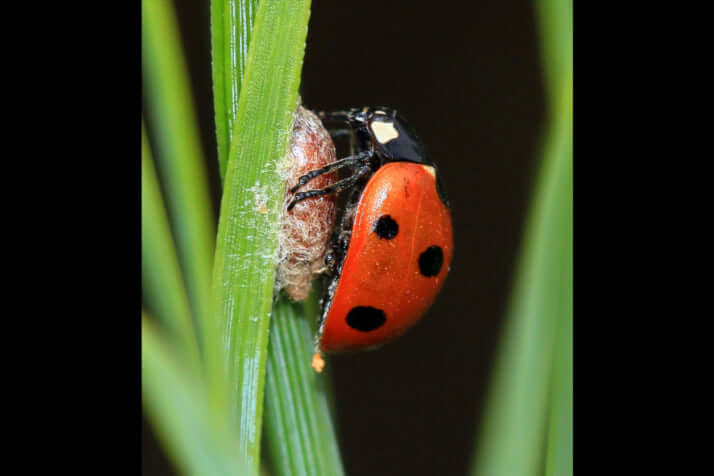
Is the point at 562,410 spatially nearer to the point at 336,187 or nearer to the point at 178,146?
the point at 336,187

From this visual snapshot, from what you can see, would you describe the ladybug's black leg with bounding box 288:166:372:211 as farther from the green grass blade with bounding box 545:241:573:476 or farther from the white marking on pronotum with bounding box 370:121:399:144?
the green grass blade with bounding box 545:241:573:476

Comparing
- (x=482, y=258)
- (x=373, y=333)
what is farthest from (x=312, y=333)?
(x=482, y=258)

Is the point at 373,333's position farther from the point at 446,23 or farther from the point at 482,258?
the point at 446,23

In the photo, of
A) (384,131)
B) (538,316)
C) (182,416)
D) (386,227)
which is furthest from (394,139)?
(182,416)

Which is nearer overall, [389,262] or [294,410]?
[294,410]

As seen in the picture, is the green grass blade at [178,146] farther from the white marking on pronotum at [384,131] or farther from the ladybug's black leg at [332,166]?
the white marking on pronotum at [384,131]

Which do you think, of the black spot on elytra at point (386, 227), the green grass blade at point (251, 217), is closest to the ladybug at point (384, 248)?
the black spot on elytra at point (386, 227)
